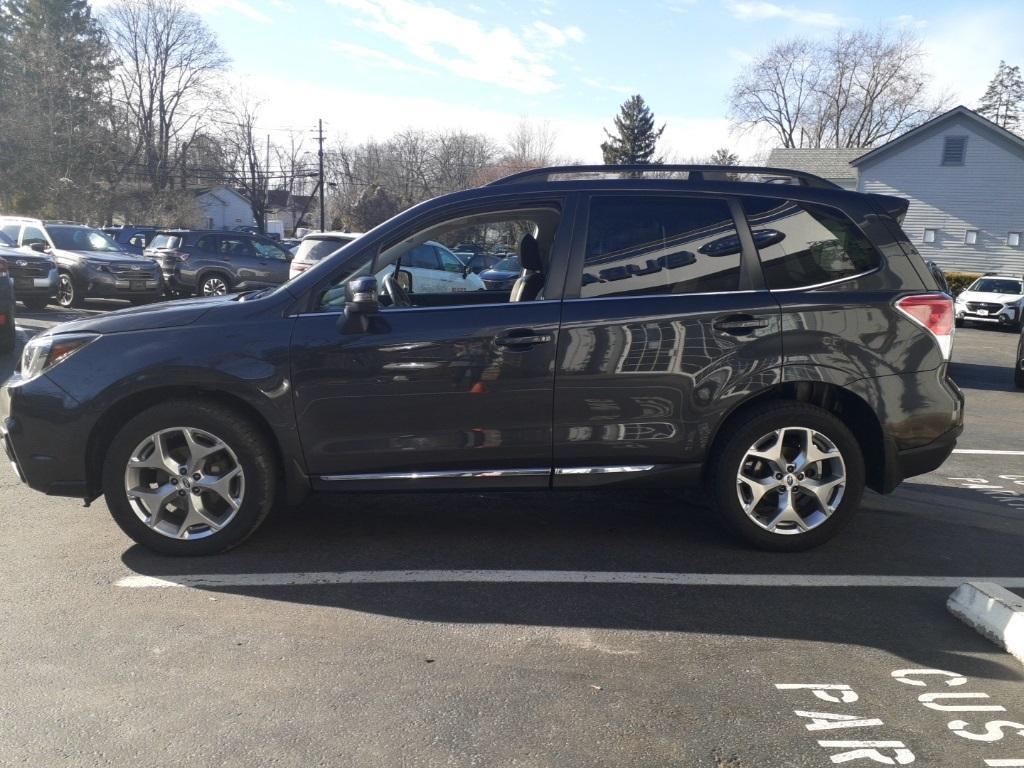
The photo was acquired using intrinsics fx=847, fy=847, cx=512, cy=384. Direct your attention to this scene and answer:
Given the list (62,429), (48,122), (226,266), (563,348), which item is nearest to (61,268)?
(226,266)

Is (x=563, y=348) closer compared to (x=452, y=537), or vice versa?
(x=563, y=348)

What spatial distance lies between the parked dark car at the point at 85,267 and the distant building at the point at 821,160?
119 ft

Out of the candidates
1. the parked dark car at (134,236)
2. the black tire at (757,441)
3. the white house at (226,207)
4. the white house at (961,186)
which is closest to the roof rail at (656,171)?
the black tire at (757,441)

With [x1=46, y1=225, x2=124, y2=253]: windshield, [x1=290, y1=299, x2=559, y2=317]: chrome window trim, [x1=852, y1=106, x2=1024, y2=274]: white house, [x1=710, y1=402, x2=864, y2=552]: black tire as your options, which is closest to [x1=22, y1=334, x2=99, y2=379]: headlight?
[x1=290, y1=299, x2=559, y2=317]: chrome window trim

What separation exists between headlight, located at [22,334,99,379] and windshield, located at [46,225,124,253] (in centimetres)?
1519

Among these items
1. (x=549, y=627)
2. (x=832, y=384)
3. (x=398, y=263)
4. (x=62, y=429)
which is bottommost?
(x=549, y=627)

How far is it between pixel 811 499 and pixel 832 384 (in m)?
0.63

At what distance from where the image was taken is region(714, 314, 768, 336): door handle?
4.41 meters

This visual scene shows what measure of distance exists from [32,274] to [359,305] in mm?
14413

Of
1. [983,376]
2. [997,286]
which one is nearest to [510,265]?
[983,376]

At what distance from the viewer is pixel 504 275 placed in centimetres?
491

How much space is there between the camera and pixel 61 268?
17281mm

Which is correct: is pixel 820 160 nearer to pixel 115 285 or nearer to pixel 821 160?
pixel 821 160

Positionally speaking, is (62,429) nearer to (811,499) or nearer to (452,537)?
(452,537)
